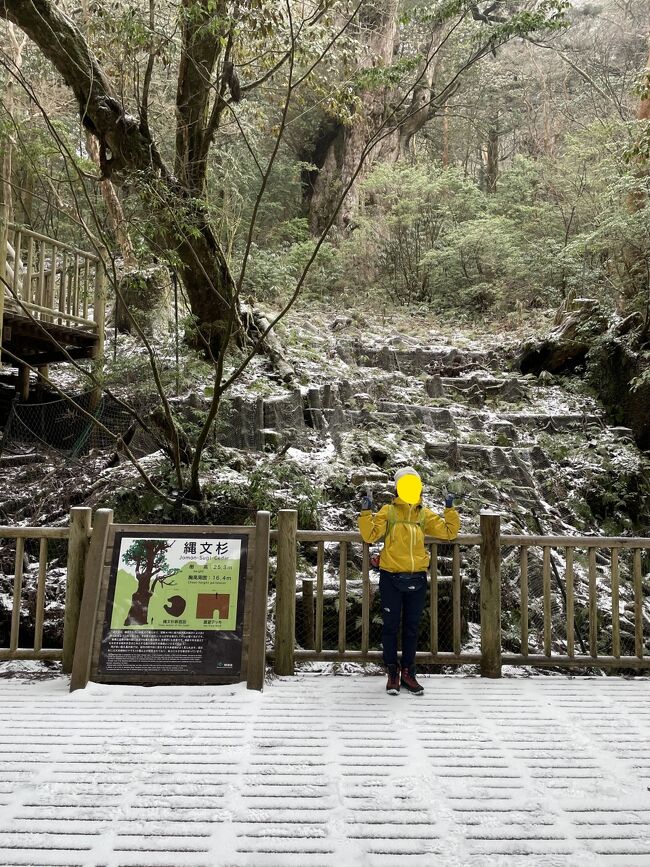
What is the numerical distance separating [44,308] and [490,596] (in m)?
6.40

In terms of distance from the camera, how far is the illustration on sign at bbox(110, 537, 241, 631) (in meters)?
3.89

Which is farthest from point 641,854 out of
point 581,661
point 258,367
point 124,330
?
point 124,330

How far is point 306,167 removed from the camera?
58.5ft

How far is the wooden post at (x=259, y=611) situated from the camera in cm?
383

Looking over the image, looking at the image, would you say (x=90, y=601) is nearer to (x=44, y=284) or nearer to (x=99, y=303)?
(x=44, y=284)

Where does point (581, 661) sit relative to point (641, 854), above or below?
above

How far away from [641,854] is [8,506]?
6.72 meters

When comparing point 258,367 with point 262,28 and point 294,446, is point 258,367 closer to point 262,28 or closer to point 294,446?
point 294,446

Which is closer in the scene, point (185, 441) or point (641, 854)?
point (641, 854)

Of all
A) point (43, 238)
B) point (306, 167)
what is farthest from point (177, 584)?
point (306, 167)

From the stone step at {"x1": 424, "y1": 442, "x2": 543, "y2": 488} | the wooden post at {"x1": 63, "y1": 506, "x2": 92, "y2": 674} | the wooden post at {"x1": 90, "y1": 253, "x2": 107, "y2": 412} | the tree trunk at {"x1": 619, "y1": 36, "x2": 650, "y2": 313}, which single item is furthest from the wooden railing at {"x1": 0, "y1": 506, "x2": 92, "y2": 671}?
the tree trunk at {"x1": 619, "y1": 36, "x2": 650, "y2": 313}

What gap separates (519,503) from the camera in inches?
309

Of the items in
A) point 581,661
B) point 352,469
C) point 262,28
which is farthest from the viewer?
point 352,469

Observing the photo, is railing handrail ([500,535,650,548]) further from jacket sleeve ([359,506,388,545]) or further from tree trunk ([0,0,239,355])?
tree trunk ([0,0,239,355])
